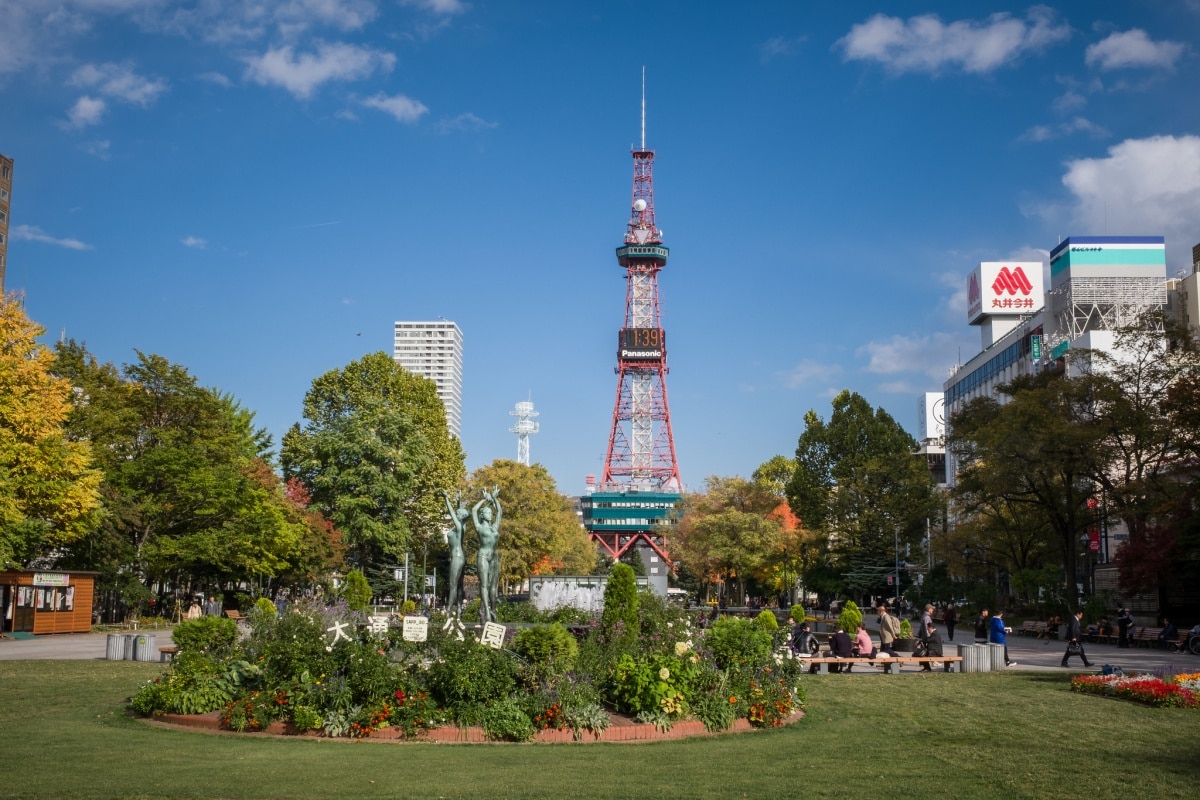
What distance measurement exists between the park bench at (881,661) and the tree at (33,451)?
24.1 m

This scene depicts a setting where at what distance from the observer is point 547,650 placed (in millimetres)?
15203

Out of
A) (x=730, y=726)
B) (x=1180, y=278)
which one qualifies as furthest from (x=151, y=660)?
(x=1180, y=278)

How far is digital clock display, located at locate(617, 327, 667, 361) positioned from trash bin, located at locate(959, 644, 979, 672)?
4624 inches

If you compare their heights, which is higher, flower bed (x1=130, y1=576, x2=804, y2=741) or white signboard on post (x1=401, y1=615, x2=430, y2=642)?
white signboard on post (x1=401, y1=615, x2=430, y2=642)

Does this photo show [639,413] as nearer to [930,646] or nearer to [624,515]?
[624,515]

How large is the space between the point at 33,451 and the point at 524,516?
41445 millimetres

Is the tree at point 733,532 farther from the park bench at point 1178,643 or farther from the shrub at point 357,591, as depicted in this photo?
the shrub at point 357,591

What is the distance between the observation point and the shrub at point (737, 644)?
16625 mm

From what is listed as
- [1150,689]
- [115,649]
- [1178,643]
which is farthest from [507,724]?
[1178,643]

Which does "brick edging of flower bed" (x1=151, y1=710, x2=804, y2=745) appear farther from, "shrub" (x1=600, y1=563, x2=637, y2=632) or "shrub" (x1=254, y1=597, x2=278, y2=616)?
"shrub" (x1=600, y1=563, x2=637, y2=632)

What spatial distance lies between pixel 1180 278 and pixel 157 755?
7895cm

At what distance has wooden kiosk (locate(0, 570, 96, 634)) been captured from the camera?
37688 mm

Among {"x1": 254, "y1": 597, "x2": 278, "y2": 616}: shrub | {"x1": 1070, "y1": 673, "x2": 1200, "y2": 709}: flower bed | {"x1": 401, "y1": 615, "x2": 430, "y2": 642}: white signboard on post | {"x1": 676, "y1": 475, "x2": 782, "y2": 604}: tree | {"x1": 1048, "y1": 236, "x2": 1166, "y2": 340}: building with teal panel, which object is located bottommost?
{"x1": 1070, "y1": 673, "x2": 1200, "y2": 709}: flower bed

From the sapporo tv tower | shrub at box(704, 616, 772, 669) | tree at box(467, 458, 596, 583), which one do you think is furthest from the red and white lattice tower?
shrub at box(704, 616, 772, 669)
